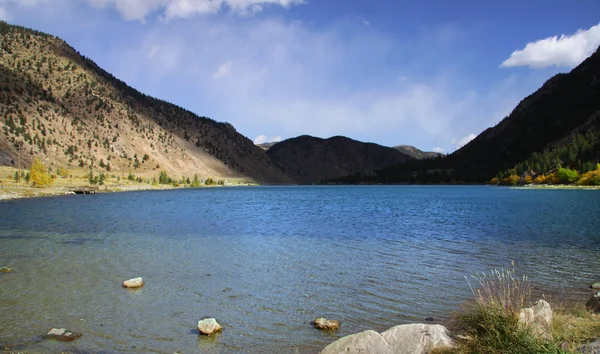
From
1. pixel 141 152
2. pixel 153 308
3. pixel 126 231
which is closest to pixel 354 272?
pixel 153 308

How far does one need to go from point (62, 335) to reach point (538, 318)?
11.8m

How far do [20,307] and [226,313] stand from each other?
6.82 meters

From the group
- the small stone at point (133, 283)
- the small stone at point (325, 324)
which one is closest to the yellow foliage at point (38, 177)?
the small stone at point (133, 283)

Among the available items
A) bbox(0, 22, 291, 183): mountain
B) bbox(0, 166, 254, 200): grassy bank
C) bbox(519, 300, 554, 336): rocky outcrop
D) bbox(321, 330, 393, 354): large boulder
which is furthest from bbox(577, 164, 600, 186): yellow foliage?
bbox(0, 22, 291, 183): mountain

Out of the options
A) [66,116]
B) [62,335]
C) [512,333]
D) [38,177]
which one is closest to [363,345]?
[512,333]

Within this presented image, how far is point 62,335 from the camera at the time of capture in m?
11.2

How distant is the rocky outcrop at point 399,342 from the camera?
8703mm

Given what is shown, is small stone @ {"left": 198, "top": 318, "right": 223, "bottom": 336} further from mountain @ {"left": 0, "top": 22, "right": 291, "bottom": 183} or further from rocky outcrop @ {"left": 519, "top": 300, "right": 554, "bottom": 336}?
mountain @ {"left": 0, "top": 22, "right": 291, "bottom": 183}

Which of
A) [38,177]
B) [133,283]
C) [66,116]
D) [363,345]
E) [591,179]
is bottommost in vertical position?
[133,283]

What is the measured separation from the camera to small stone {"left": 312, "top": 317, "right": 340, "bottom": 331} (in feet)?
39.7

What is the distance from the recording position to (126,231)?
34562 millimetres

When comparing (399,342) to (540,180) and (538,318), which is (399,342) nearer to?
(538,318)

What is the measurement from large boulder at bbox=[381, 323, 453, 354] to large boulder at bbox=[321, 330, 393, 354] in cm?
21

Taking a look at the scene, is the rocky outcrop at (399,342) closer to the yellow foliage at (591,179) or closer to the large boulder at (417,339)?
the large boulder at (417,339)
